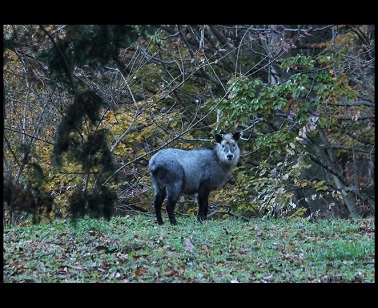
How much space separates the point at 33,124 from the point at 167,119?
367 centimetres

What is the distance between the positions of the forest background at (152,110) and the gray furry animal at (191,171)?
0.98 metres

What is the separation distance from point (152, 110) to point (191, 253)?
8.93 metres

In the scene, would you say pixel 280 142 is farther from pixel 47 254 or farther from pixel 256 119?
pixel 47 254

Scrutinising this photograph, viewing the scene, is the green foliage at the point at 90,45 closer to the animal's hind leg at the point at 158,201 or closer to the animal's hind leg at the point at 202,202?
the animal's hind leg at the point at 158,201

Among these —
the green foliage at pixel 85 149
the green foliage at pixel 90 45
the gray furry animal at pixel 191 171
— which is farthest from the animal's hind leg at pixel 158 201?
the green foliage at pixel 90 45

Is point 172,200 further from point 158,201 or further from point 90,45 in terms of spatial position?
point 90,45

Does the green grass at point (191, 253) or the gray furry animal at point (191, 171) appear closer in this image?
the green grass at point (191, 253)

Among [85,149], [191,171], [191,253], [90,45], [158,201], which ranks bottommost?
[191,253]

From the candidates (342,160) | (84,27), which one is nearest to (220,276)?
(84,27)

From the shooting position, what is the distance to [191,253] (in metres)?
9.51

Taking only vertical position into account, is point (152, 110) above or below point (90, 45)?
below

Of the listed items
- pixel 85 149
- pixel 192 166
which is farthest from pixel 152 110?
pixel 85 149

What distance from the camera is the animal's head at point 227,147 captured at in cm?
1388

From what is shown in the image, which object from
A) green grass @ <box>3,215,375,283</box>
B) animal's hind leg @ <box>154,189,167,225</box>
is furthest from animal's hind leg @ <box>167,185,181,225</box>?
green grass @ <box>3,215,375,283</box>
